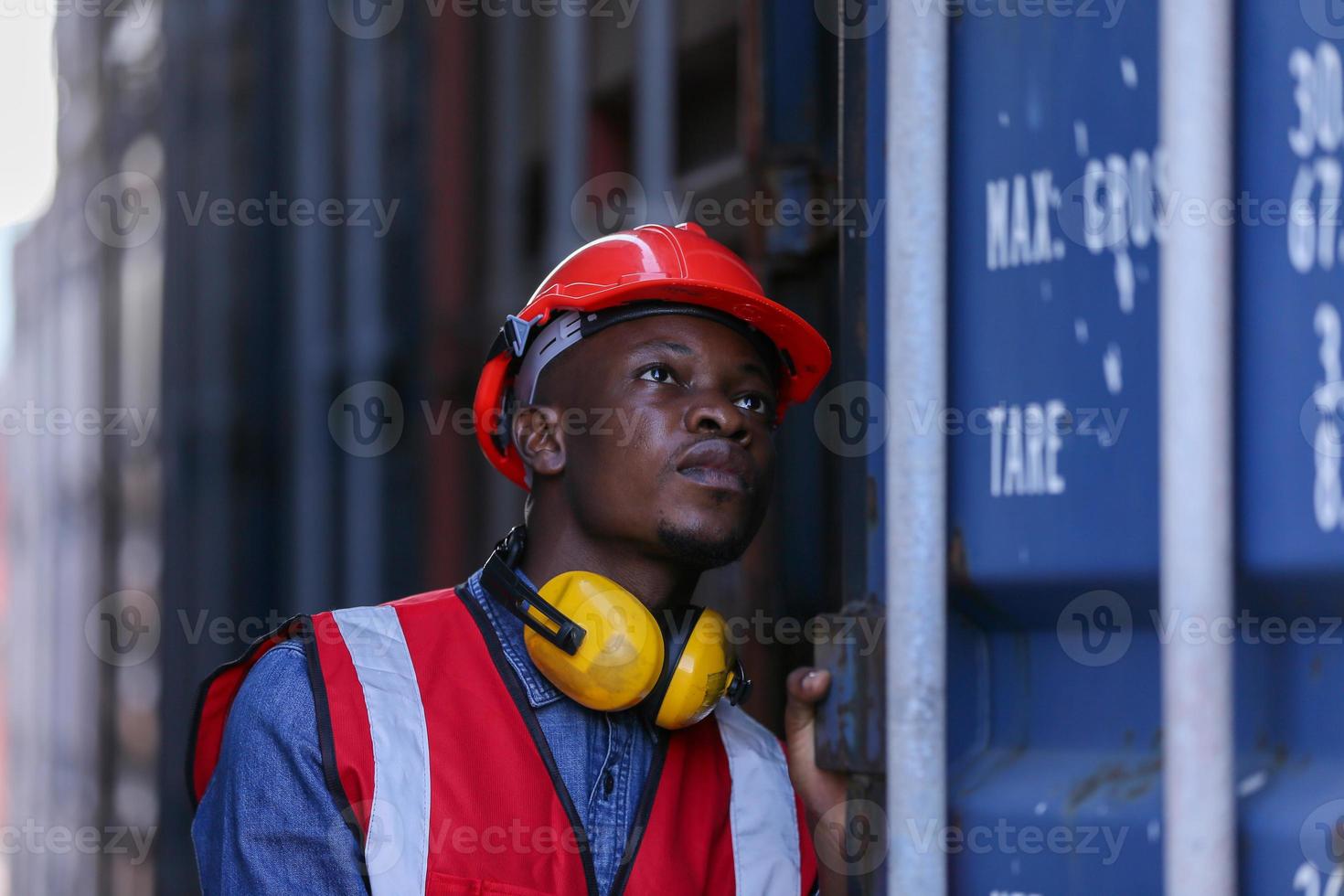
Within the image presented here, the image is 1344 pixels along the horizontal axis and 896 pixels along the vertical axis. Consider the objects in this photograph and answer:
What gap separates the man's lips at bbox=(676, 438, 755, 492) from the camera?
6.57ft

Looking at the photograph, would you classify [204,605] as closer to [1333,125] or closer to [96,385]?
[96,385]

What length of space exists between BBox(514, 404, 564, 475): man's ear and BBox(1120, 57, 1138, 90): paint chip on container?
38.7 inches

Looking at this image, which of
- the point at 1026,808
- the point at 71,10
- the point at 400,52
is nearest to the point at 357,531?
the point at 400,52

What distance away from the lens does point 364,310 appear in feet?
19.7

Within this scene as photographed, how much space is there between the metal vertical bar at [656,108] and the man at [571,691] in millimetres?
1656

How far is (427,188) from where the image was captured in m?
5.61
